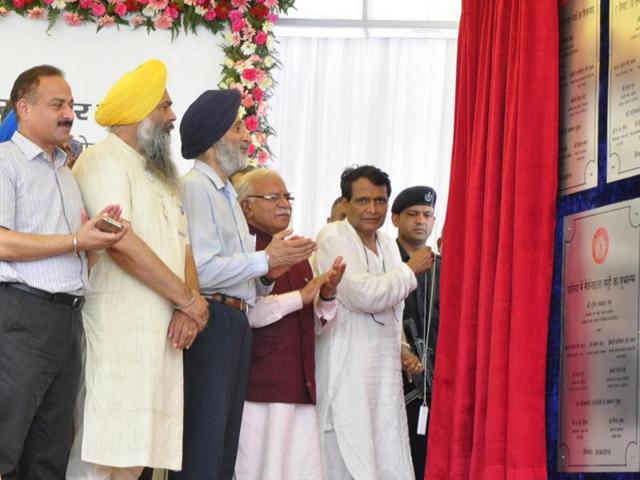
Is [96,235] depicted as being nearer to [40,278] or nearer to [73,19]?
[40,278]

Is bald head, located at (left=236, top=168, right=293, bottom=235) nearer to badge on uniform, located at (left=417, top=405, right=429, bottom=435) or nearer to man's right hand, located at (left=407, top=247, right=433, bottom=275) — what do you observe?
man's right hand, located at (left=407, top=247, right=433, bottom=275)

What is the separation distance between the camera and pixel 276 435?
15.5ft

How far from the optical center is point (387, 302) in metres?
5.20

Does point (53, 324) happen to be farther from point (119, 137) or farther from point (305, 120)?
point (305, 120)

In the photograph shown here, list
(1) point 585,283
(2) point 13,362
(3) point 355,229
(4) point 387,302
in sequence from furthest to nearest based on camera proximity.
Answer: (3) point 355,229, (4) point 387,302, (2) point 13,362, (1) point 585,283

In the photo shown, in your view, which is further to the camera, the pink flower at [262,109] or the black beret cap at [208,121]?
the pink flower at [262,109]

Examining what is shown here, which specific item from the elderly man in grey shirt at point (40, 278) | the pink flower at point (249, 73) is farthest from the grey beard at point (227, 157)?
the pink flower at point (249, 73)

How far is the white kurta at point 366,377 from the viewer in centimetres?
516

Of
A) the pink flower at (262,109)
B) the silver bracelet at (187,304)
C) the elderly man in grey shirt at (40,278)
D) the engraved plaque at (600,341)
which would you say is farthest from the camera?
the pink flower at (262,109)

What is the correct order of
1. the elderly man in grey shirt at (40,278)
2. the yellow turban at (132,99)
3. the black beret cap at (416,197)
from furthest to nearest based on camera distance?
the black beret cap at (416,197)
the yellow turban at (132,99)
the elderly man in grey shirt at (40,278)

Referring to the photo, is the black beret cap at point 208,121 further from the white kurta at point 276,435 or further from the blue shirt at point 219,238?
the white kurta at point 276,435

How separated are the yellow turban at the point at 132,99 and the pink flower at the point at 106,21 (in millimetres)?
3622

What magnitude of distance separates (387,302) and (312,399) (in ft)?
2.16

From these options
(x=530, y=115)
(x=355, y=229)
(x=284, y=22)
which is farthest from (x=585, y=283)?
(x=284, y=22)
